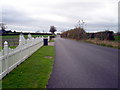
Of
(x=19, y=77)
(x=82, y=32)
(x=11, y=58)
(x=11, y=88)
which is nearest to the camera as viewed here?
(x=11, y=88)

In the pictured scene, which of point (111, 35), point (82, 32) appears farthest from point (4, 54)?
point (82, 32)

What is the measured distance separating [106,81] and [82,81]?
0.92 meters

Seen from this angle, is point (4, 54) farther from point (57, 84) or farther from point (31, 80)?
point (57, 84)

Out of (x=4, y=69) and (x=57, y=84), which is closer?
(x=57, y=84)

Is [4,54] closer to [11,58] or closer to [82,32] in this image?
[11,58]

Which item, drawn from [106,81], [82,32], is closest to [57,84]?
[106,81]

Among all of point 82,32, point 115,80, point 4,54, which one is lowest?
point 115,80

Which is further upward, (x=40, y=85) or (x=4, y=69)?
→ (x=4, y=69)

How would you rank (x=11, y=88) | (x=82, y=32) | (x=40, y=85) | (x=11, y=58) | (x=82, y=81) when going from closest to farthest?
(x=11, y=88), (x=40, y=85), (x=82, y=81), (x=11, y=58), (x=82, y=32)

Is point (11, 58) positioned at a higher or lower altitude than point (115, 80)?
higher

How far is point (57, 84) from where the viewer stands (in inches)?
195

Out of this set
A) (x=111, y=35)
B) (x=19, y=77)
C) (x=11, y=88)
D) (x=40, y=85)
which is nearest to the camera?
(x=11, y=88)

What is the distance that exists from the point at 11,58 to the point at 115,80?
4551 mm

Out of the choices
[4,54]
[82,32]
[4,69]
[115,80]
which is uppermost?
[82,32]
